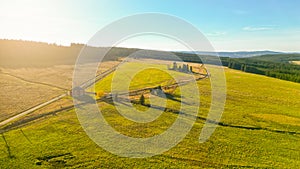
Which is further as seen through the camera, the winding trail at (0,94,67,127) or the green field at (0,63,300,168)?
the winding trail at (0,94,67,127)

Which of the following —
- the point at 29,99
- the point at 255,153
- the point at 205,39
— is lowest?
the point at 255,153

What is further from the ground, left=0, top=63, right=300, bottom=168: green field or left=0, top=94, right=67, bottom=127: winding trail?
left=0, top=94, right=67, bottom=127: winding trail

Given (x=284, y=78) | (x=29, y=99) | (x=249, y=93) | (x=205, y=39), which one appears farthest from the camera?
(x=284, y=78)

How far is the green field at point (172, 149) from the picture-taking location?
93.4 feet

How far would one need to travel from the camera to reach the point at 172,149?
32719mm

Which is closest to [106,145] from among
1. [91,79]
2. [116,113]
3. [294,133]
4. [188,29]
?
[116,113]

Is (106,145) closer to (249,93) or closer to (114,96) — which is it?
(114,96)

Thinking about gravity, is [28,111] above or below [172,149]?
above

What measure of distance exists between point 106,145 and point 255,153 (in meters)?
20.8

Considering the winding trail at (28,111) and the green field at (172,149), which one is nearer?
the green field at (172,149)

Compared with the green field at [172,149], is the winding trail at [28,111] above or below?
above

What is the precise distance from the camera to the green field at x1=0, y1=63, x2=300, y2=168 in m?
28.5

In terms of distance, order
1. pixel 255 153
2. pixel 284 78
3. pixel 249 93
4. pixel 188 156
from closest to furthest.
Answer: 1. pixel 188 156
2. pixel 255 153
3. pixel 249 93
4. pixel 284 78

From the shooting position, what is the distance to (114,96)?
189ft
